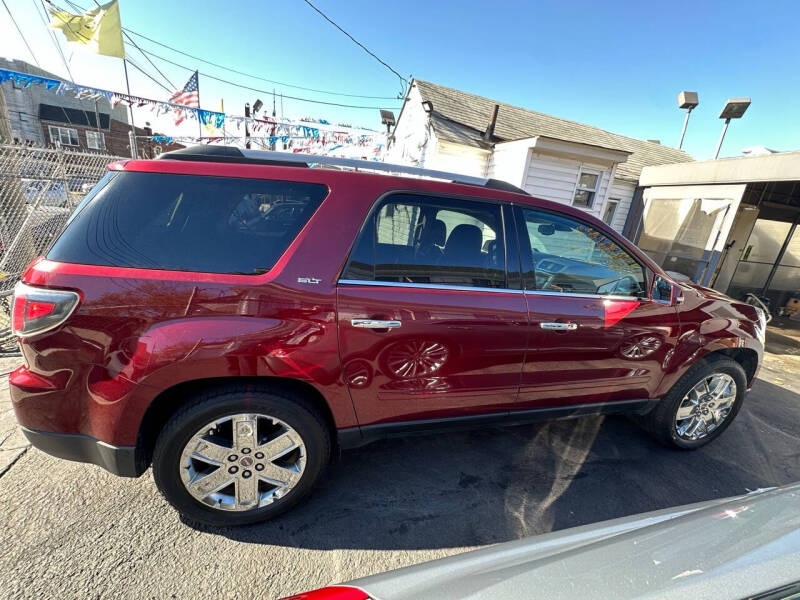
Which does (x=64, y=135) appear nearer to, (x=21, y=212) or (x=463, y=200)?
(x=21, y=212)

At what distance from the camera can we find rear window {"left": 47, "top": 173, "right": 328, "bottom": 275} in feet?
5.31

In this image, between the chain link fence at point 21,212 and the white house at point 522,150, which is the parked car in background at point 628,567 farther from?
the white house at point 522,150

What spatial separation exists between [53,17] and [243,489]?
1043 centimetres

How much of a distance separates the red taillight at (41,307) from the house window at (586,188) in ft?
30.9

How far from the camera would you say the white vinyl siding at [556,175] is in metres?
8.32

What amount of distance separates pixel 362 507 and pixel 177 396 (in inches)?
47.5

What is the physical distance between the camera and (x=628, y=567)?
1030 mm

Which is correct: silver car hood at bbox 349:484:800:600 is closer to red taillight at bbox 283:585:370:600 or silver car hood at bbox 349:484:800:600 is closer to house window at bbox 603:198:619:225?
red taillight at bbox 283:585:370:600

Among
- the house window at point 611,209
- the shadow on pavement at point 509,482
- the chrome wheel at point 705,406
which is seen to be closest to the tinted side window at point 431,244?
the shadow on pavement at point 509,482

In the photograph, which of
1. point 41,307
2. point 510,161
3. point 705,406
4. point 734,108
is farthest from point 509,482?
point 734,108

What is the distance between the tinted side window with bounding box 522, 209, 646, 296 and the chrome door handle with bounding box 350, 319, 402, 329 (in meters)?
1.02

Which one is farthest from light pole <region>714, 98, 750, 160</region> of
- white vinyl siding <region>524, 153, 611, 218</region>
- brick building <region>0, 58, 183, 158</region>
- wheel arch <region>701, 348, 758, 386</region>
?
brick building <region>0, 58, 183, 158</region>

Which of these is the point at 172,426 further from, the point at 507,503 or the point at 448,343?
the point at 507,503

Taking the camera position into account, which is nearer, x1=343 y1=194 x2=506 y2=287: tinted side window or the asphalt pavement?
the asphalt pavement
